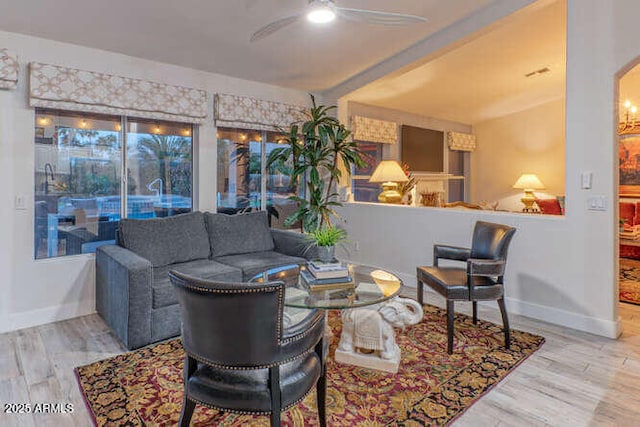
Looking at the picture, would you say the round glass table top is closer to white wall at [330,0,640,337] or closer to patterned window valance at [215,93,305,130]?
white wall at [330,0,640,337]

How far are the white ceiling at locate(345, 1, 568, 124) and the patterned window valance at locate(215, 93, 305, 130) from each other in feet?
3.16

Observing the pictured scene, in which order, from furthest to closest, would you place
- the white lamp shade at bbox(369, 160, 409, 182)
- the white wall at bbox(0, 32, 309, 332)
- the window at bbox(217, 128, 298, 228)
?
1. the white lamp shade at bbox(369, 160, 409, 182)
2. the window at bbox(217, 128, 298, 228)
3. the white wall at bbox(0, 32, 309, 332)

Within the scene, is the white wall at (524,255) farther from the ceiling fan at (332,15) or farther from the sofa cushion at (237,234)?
the ceiling fan at (332,15)

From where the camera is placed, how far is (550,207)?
6.60m

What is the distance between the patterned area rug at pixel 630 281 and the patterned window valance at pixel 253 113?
14.4ft

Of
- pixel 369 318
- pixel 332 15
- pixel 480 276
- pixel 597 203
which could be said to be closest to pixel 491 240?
pixel 480 276

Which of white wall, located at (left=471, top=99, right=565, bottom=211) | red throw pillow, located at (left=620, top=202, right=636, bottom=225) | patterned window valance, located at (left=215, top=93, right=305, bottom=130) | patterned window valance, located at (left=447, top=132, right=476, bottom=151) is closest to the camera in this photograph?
patterned window valance, located at (left=215, top=93, right=305, bottom=130)

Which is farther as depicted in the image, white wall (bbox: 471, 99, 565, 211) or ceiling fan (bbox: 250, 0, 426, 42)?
white wall (bbox: 471, 99, 565, 211)

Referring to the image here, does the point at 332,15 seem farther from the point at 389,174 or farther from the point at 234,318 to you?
the point at 389,174

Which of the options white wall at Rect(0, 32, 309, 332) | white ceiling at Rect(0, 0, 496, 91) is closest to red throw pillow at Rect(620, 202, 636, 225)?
white ceiling at Rect(0, 0, 496, 91)

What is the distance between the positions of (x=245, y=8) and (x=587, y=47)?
287cm

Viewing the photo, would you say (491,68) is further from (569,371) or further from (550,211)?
(569,371)

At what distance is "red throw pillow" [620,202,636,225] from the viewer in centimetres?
600

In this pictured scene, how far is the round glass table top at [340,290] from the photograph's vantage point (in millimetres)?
2188
